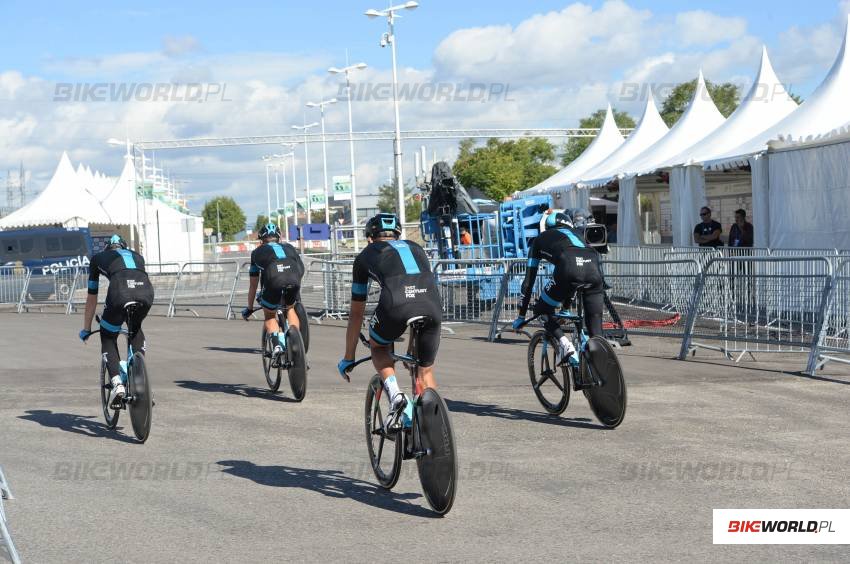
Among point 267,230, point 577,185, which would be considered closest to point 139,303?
point 267,230

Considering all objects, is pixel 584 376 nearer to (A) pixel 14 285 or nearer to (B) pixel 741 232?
(B) pixel 741 232

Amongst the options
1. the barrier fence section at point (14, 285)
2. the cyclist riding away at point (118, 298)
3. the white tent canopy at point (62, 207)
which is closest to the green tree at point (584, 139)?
the white tent canopy at point (62, 207)

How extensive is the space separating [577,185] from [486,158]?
4492 centimetres

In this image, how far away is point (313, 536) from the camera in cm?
609

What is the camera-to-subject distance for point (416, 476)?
777cm


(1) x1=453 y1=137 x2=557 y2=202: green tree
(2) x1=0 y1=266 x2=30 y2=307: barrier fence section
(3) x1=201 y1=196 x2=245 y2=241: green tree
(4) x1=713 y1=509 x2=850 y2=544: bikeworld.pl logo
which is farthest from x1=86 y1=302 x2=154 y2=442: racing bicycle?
(3) x1=201 y1=196 x2=245 y2=241: green tree

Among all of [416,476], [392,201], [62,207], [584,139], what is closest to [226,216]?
[392,201]

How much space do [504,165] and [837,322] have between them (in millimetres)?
60753

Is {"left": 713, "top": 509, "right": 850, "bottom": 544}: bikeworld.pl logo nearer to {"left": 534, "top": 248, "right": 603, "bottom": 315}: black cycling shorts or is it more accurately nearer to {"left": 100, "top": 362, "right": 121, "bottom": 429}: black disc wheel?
{"left": 534, "top": 248, "right": 603, "bottom": 315}: black cycling shorts

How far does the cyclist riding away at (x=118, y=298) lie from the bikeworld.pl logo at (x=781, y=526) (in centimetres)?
541

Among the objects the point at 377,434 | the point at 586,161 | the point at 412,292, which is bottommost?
the point at 377,434

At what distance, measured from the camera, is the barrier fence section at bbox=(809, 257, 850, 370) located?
12.1 metres

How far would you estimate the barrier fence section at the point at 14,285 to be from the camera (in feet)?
93.2

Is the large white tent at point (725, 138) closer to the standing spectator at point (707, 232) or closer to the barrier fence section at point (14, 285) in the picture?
the standing spectator at point (707, 232)
